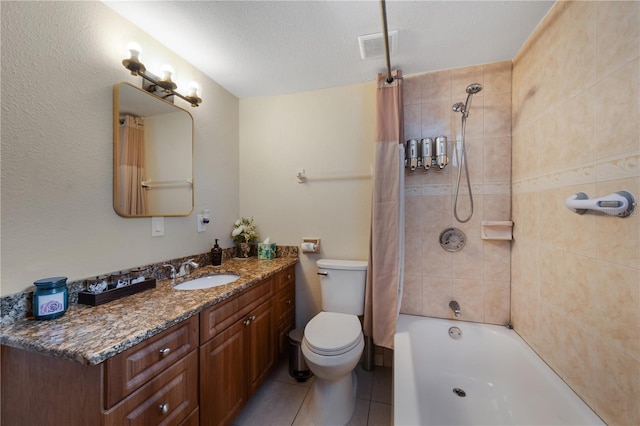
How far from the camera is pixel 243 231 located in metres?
2.11

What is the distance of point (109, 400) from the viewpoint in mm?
725

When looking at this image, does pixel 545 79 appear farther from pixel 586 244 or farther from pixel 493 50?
pixel 586 244

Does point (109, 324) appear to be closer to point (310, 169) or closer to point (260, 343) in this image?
point (260, 343)

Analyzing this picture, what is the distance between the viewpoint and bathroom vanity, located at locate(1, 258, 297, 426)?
2.39 feet

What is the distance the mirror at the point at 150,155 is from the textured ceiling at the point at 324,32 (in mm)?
427

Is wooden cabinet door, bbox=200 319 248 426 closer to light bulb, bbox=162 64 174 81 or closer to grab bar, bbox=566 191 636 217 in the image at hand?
light bulb, bbox=162 64 174 81

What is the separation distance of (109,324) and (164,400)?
1.19 feet

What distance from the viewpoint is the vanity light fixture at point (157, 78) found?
1221 millimetres

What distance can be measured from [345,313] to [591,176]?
5.08ft

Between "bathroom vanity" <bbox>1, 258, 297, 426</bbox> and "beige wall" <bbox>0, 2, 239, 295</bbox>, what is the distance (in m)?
0.26

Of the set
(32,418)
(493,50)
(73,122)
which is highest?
(493,50)

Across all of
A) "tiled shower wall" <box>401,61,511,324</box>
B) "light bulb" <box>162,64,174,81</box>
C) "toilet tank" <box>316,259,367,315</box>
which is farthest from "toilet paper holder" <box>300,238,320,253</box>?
"light bulb" <box>162,64,174,81</box>

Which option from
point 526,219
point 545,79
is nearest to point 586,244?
point 526,219

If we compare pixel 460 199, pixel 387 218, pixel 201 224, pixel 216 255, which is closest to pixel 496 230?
pixel 460 199
